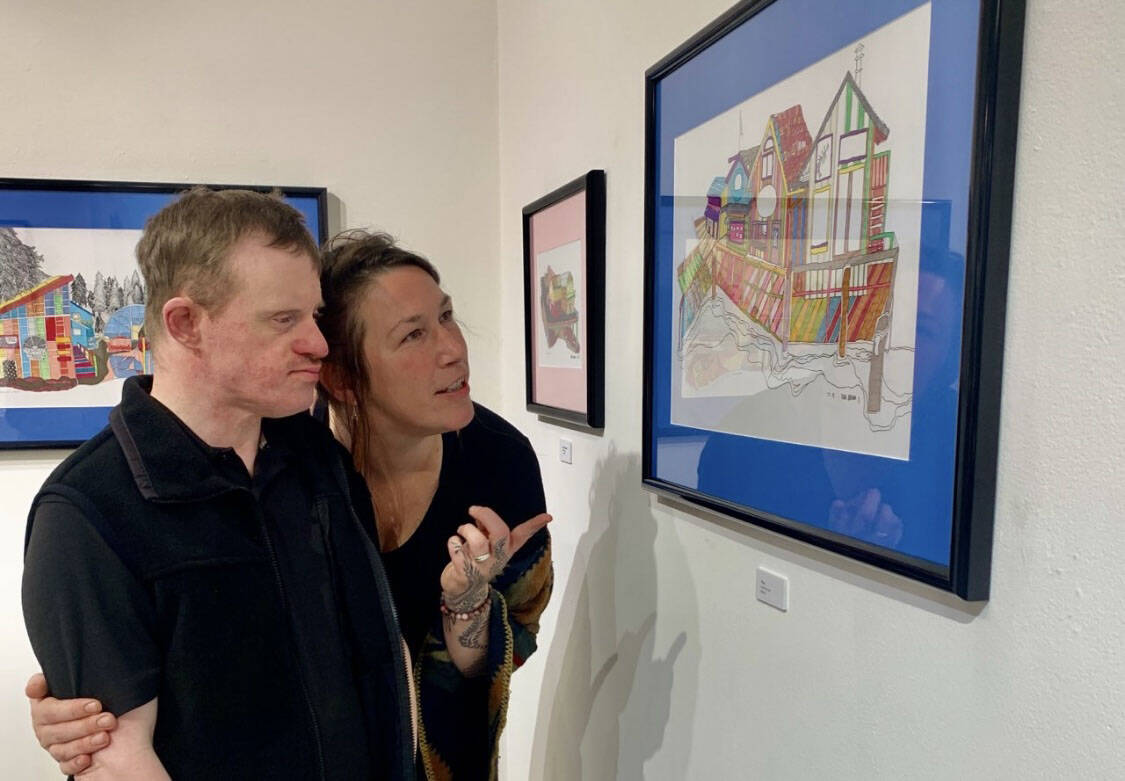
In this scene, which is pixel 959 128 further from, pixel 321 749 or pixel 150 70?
pixel 150 70

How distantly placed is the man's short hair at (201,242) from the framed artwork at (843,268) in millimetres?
581

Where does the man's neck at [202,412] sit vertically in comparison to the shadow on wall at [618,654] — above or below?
above

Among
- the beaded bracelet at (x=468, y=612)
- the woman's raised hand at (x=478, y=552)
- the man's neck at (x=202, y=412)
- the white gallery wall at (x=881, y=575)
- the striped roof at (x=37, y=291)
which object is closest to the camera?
the white gallery wall at (x=881, y=575)

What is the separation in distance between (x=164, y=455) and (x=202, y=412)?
70 mm

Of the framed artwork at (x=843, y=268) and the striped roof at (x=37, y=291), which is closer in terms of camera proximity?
the framed artwork at (x=843, y=268)

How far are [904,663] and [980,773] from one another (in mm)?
112

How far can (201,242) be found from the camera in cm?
84

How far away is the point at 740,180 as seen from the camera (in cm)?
98

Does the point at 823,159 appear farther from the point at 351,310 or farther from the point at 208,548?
the point at 208,548

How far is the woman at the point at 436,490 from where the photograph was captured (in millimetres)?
1084

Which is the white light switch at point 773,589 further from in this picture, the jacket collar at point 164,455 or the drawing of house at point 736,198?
the jacket collar at point 164,455

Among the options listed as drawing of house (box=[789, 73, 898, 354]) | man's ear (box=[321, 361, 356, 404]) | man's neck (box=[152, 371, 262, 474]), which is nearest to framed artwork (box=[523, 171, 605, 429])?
man's ear (box=[321, 361, 356, 404])

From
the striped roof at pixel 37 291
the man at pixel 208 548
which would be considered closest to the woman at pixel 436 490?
the man at pixel 208 548

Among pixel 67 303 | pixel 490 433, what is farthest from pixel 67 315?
pixel 490 433
